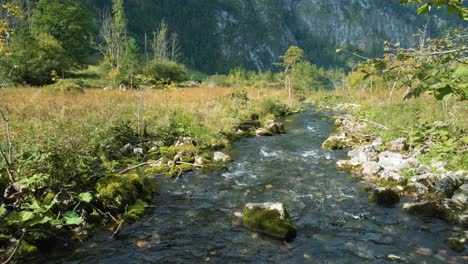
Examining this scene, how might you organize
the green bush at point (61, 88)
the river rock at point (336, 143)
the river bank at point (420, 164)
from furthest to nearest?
the green bush at point (61, 88), the river rock at point (336, 143), the river bank at point (420, 164)

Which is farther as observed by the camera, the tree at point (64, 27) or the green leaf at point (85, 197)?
the tree at point (64, 27)

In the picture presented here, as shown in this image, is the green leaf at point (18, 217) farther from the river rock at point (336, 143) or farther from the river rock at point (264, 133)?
the river rock at point (264, 133)

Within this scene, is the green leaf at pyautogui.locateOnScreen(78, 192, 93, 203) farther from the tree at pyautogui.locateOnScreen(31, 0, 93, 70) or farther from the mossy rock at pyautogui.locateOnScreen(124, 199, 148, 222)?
the tree at pyautogui.locateOnScreen(31, 0, 93, 70)

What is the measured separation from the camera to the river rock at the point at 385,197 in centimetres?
800

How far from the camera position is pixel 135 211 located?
7.17 metres

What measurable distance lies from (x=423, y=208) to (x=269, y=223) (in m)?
3.57

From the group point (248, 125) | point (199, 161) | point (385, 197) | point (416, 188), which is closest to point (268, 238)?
point (385, 197)

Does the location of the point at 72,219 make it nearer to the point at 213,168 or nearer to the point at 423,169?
the point at 213,168

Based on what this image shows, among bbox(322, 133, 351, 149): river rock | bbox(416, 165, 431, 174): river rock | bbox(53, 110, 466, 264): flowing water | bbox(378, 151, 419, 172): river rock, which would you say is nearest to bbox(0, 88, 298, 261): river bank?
bbox(53, 110, 466, 264): flowing water

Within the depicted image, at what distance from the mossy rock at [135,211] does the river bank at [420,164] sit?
216 inches

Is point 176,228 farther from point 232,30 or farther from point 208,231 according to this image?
point 232,30

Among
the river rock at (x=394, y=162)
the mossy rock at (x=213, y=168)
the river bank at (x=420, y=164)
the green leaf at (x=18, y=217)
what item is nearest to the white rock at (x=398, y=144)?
the river bank at (x=420, y=164)

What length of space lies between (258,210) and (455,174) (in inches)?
211

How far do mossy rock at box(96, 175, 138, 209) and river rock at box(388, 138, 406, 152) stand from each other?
30.5 ft
